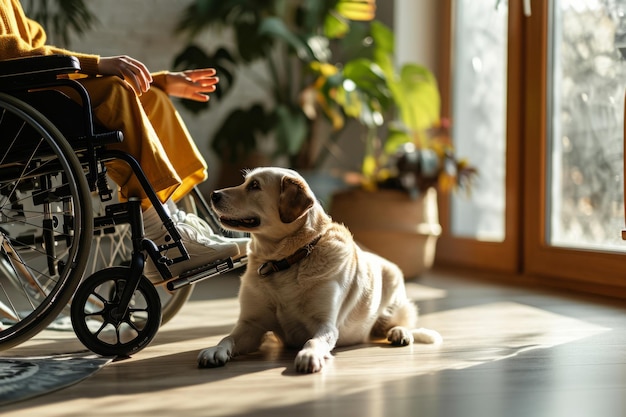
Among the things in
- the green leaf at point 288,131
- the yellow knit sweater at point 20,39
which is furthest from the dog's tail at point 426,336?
the green leaf at point 288,131

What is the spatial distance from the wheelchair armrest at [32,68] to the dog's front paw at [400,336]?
3.58ft

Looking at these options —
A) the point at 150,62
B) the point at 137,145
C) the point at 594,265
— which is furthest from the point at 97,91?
the point at 150,62

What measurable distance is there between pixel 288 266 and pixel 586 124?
71.3 inches

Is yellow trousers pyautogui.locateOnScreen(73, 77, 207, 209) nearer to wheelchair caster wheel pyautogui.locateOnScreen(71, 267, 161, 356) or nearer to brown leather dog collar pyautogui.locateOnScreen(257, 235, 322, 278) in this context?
wheelchair caster wheel pyautogui.locateOnScreen(71, 267, 161, 356)

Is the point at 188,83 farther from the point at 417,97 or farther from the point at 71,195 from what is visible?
the point at 417,97

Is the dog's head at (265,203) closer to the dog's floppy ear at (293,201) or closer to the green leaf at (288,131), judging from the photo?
the dog's floppy ear at (293,201)

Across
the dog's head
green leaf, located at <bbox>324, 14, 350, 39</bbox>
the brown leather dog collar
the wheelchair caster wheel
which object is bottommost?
the wheelchair caster wheel

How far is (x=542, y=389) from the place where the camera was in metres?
1.62

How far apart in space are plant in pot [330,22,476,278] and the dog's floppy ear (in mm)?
1861

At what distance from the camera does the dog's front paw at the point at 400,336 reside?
7.06 feet

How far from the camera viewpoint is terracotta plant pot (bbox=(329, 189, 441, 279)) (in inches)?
149

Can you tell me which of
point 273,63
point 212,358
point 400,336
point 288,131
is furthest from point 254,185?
point 273,63

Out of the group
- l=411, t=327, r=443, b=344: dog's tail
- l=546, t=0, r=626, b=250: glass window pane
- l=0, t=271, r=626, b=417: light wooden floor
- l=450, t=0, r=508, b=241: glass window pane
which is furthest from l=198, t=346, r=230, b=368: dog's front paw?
l=450, t=0, r=508, b=241: glass window pane

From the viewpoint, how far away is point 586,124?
128 inches
